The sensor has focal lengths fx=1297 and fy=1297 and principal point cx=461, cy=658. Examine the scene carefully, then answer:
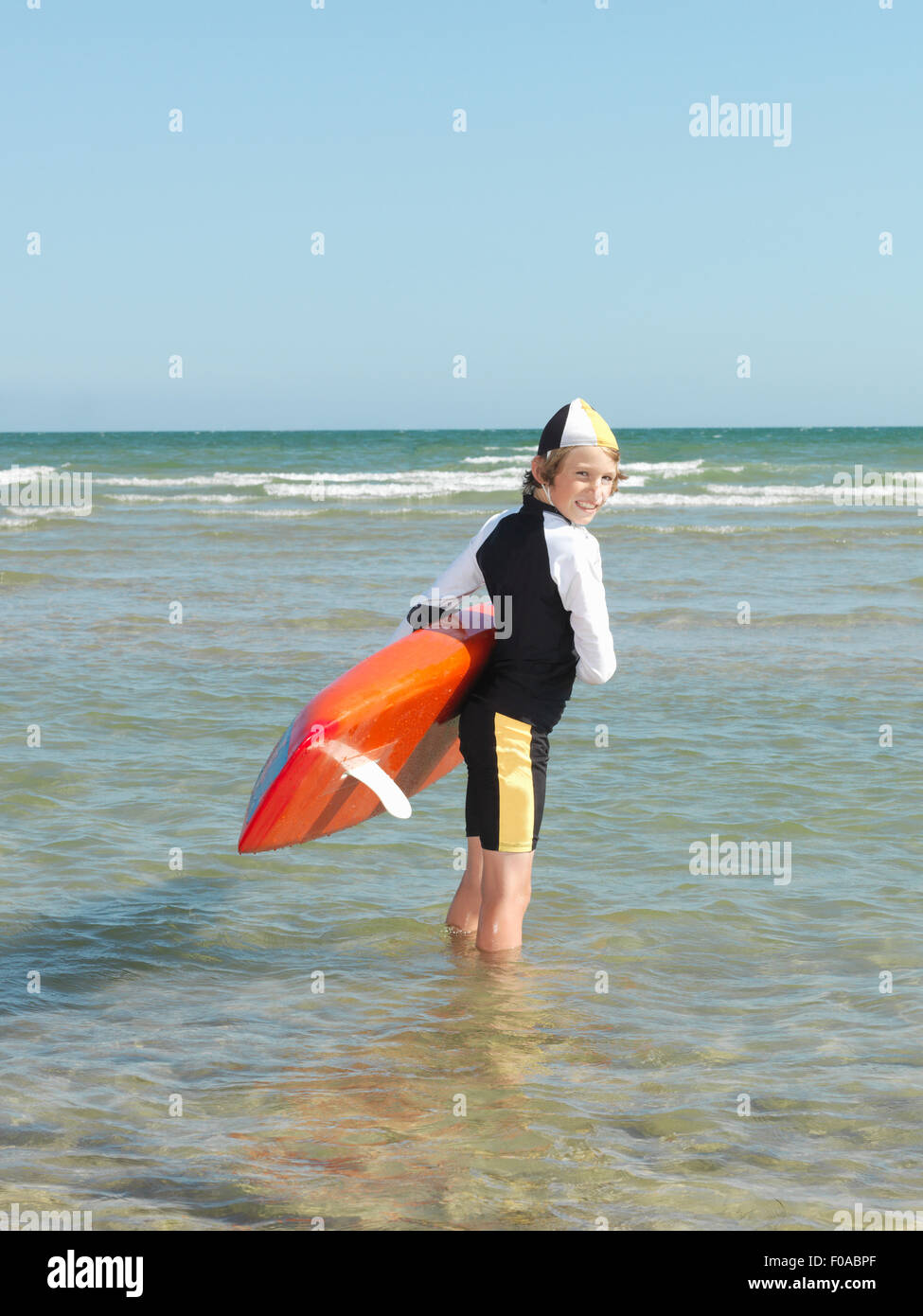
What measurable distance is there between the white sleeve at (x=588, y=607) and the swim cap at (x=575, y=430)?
1.00ft

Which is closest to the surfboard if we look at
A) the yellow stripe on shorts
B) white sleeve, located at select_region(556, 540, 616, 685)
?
the yellow stripe on shorts

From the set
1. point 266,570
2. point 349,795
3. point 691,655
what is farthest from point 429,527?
point 349,795

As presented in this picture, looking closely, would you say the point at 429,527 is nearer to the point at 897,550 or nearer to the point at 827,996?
the point at 897,550

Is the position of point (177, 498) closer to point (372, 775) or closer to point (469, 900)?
point (469, 900)

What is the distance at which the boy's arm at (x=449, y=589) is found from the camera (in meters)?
4.07

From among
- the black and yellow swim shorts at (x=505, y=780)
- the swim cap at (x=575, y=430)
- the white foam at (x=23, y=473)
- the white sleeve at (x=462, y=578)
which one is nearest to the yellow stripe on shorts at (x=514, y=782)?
the black and yellow swim shorts at (x=505, y=780)

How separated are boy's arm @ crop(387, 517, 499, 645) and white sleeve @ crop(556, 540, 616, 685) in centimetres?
32

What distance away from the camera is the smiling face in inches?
152

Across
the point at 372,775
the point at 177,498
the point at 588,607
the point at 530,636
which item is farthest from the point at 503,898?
the point at 177,498

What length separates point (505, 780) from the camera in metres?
3.95

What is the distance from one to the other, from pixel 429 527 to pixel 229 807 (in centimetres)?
1516

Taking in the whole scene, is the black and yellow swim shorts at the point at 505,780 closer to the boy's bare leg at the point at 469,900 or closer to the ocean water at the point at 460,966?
the boy's bare leg at the point at 469,900
